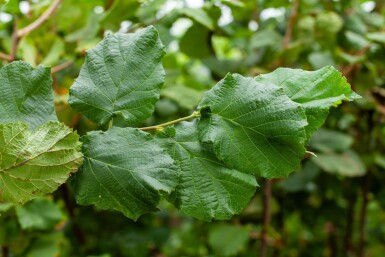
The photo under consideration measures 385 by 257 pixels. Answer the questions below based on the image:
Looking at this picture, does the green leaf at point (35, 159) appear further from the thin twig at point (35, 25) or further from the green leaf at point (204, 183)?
the thin twig at point (35, 25)

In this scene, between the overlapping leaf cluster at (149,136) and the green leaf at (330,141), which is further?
the green leaf at (330,141)

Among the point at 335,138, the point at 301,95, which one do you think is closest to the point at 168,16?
the point at 335,138

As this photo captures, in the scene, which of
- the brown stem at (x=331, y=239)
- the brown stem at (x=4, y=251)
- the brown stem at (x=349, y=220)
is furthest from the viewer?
the brown stem at (x=331, y=239)

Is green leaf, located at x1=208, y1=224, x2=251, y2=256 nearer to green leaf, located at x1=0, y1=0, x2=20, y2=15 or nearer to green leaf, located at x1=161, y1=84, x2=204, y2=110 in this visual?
green leaf, located at x1=161, y1=84, x2=204, y2=110

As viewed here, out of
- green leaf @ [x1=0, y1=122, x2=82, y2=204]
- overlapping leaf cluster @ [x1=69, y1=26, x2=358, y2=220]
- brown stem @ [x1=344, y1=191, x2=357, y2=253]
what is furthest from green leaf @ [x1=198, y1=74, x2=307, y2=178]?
brown stem @ [x1=344, y1=191, x2=357, y2=253]

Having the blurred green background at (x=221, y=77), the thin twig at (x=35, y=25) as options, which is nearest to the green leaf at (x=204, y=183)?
the blurred green background at (x=221, y=77)

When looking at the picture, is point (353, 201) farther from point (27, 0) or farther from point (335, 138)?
point (27, 0)
